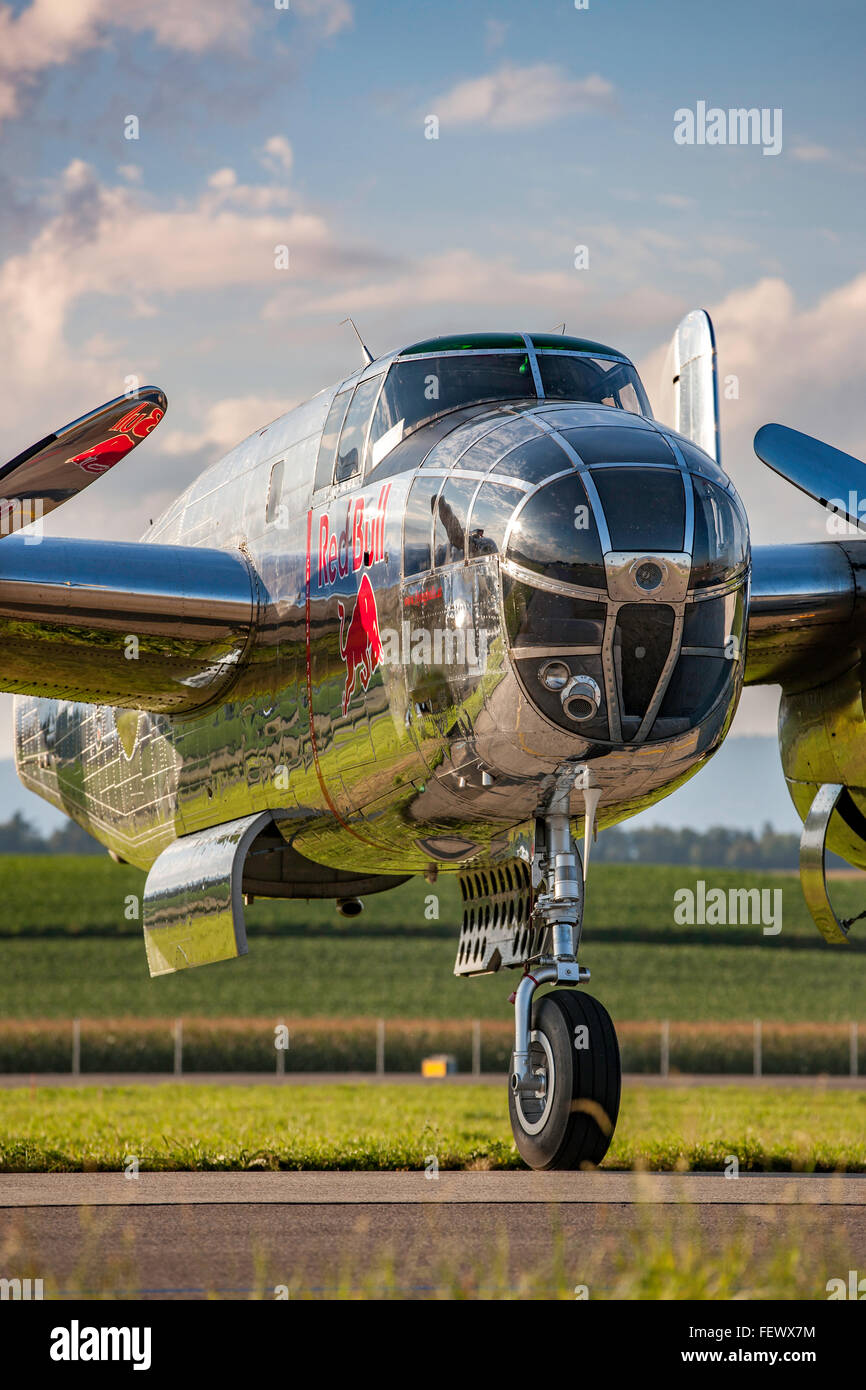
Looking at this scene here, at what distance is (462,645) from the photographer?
31.0ft

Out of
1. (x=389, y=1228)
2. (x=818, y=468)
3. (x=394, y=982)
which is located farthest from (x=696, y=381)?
(x=394, y=982)

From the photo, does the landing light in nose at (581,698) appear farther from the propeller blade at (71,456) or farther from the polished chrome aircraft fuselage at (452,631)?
the propeller blade at (71,456)

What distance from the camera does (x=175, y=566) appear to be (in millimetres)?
12023

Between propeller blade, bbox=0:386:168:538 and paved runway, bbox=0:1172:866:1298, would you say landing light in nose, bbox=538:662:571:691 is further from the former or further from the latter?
propeller blade, bbox=0:386:168:538

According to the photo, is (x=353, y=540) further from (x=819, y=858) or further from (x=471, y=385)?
(x=819, y=858)

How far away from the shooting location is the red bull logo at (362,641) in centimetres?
1034

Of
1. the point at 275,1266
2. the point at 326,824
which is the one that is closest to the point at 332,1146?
the point at 326,824

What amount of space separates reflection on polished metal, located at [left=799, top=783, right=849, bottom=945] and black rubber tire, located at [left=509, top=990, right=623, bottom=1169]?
4.88 meters

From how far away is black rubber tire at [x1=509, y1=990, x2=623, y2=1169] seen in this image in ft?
32.3

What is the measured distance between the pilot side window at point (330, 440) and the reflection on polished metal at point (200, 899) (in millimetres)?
2525

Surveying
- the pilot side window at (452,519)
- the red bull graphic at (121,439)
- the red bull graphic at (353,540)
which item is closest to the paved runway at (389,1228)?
the pilot side window at (452,519)

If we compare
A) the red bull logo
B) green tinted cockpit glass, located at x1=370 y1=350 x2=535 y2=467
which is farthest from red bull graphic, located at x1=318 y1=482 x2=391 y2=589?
green tinted cockpit glass, located at x1=370 y1=350 x2=535 y2=467
